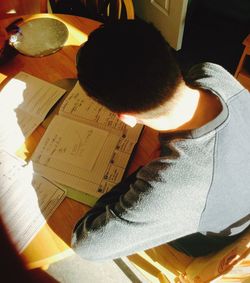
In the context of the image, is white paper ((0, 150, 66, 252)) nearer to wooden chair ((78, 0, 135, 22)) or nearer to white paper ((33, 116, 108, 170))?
white paper ((33, 116, 108, 170))

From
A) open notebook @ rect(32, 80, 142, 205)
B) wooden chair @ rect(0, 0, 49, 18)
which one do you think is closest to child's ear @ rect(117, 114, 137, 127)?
open notebook @ rect(32, 80, 142, 205)

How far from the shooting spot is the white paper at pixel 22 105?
3.59ft

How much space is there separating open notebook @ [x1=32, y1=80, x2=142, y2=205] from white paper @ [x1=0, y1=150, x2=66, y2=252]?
35 mm

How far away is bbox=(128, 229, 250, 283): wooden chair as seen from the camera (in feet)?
2.45

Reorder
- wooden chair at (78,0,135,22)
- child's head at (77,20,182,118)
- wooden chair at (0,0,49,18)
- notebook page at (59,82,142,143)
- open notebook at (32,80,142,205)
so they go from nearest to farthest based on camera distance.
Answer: child's head at (77,20,182,118) < open notebook at (32,80,142,205) < notebook page at (59,82,142,143) < wooden chair at (78,0,135,22) < wooden chair at (0,0,49,18)

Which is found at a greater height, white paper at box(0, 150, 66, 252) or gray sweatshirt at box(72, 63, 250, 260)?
gray sweatshirt at box(72, 63, 250, 260)

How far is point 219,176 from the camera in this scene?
730 millimetres

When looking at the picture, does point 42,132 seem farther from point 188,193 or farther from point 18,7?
point 18,7

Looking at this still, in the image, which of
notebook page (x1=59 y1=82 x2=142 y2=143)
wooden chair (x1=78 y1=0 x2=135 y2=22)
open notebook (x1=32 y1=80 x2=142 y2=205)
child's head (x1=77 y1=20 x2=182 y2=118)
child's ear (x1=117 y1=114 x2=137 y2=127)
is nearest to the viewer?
child's head (x1=77 y1=20 x2=182 y2=118)

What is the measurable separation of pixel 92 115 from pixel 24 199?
370 millimetres

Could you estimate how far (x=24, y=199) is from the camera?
95 cm

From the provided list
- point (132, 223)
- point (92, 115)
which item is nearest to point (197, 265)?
point (132, 223)

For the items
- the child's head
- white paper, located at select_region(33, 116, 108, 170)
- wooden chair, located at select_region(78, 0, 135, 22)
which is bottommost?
white paper, located at select_region(33, 116, 108, 170)

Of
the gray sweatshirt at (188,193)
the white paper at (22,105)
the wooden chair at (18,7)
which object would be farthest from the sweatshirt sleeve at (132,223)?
the wooden chair at (18,7)
